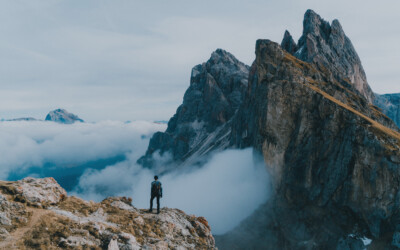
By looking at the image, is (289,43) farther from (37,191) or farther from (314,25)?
(37,191)

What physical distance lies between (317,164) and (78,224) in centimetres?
9179

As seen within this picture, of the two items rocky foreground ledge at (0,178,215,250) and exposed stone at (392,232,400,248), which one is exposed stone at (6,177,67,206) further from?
exposed stone at (392,232,400,248)

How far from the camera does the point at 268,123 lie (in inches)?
3912

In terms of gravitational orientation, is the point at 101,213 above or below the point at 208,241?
above

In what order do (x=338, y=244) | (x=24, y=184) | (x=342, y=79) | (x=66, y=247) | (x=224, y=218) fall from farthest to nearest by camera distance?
(x=224, y=218) < (x=342, y=79) < (x=338, y=244) < (x=24, y=184) < (x=66, y=247)

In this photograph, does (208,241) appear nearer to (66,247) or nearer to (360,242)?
(66,247)

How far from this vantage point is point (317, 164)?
94062mm

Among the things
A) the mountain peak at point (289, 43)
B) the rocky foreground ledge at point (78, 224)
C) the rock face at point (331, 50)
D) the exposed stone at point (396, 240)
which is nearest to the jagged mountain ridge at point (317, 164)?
the exposed stone at point (396, 240)

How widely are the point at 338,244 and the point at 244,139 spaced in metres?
91.5

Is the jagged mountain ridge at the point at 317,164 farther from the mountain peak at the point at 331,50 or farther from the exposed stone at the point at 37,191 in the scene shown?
the exposed stone at the point at 37,191

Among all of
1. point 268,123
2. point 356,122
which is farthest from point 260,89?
point 356,122

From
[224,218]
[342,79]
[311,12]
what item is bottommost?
[224,218]

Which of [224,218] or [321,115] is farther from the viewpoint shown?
[224,218]

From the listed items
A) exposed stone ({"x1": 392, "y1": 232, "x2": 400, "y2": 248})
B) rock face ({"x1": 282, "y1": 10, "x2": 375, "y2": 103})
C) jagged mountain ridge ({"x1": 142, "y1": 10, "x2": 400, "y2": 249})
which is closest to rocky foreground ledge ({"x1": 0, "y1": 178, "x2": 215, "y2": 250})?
exposed stone ({"x1": 392, "y1": 232, "x2": 400, "y2": 248})
